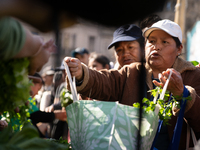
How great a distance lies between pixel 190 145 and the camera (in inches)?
71.2

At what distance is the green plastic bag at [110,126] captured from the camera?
1.41 m

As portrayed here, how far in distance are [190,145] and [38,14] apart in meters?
1.38

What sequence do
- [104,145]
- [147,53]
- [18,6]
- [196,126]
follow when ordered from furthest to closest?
[147,53], [196,126], [104,145], [18,6]

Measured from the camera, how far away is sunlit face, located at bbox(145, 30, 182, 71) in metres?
1.98

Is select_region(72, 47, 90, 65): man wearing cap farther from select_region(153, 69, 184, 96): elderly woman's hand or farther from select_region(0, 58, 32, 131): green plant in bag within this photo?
select_region(0, 58, 32, 131): green plant in bag

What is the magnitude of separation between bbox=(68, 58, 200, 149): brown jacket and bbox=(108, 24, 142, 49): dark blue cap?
410 mm

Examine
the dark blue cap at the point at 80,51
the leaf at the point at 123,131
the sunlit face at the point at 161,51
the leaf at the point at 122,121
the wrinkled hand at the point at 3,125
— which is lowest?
the wrinkled hand at the point at 3,125

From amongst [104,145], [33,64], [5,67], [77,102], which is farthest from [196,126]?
[5,67]

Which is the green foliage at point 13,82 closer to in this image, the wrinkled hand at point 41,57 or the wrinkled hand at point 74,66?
the wrinkled hand at point 41,57

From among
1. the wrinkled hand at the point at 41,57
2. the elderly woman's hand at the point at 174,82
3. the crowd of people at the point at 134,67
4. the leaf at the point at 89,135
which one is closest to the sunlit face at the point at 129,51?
the crowd of people at the point at 134,67

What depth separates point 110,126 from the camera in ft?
4.62

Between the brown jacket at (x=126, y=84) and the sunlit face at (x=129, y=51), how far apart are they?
0.37m

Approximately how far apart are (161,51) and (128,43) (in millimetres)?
573

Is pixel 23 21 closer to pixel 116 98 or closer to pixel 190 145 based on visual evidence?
pixel 116 98
